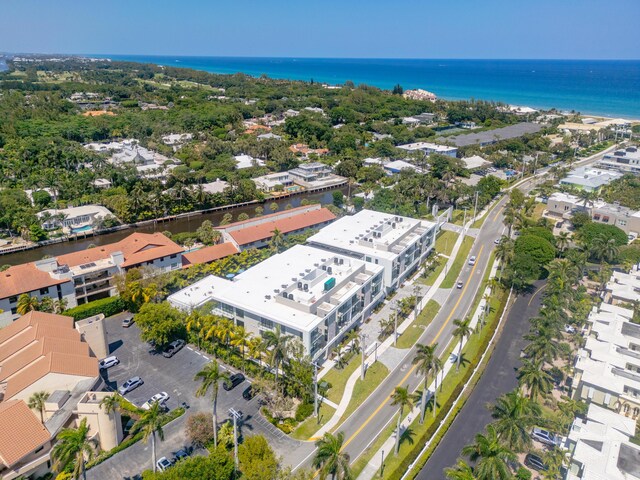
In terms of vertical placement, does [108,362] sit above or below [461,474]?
below

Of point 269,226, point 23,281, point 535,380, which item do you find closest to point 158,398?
point 23,281

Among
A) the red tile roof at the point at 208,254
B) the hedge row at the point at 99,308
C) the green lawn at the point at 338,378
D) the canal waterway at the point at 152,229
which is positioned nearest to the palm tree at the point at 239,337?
the green lawn at the point at 338,378

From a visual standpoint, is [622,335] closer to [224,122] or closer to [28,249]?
[28,249]

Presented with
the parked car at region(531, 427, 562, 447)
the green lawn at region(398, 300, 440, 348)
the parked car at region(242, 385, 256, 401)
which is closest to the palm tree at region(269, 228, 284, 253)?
the green lawn at region(398, 300, 440, 348)

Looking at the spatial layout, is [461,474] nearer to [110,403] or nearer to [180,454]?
[180,454]

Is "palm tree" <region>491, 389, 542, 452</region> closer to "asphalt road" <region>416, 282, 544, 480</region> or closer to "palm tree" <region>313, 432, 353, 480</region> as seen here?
"asphalt road" <region>416, 282, 544, 480</region>
